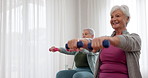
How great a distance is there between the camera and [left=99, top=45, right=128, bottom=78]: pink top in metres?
1.28

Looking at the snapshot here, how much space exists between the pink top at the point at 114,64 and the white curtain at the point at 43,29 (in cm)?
159

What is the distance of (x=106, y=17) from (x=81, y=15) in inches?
25.5

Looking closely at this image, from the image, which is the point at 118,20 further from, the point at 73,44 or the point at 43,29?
the point at 43,29

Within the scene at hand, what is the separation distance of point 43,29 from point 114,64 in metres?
2.19

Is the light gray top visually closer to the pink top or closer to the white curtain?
the pink top

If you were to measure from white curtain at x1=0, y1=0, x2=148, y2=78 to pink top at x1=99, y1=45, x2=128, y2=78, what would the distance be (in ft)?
5.21

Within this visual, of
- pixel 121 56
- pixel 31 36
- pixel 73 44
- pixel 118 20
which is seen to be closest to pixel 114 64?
pixel 121 56

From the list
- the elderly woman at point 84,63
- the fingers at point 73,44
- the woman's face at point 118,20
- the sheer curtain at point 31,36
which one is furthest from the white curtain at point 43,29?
the fingers at point 73,44

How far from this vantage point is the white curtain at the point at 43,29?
2.94 m

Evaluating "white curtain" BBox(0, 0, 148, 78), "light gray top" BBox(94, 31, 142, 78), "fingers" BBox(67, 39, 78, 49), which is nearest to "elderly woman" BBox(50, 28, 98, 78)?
"white curtain" BBox(0, 0, 148, 78)

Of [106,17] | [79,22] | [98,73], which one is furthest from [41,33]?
[98,73]

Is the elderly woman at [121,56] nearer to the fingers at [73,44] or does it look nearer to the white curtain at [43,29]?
the fingers at [73,44]

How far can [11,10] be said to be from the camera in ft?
10.0

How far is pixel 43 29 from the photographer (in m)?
3.34
